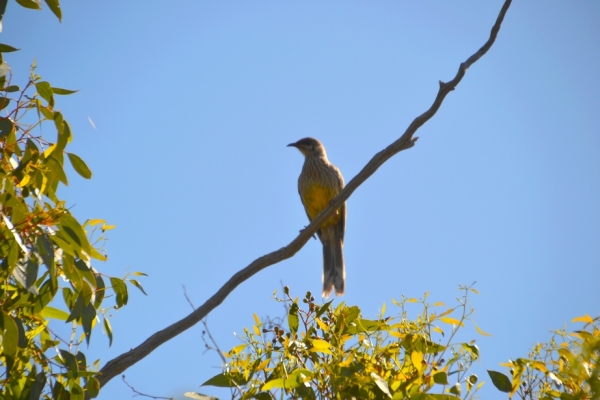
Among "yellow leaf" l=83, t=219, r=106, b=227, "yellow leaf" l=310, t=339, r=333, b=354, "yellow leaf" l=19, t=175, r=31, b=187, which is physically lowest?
"yellow leaf" l=310, t=339, r=333, b=354

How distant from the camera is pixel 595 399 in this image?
147cm

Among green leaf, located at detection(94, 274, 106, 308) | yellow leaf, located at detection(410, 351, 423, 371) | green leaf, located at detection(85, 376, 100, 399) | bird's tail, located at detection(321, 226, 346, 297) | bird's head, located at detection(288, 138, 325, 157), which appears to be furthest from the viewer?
bird's head, located at detection(288, 138, 325, 157)

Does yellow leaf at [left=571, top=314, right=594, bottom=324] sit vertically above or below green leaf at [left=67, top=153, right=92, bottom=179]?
below

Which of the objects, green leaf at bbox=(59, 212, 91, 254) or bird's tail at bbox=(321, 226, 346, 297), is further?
bird's tail at bbox=(321, 226, 346, 297)

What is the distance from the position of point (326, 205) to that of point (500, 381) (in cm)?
518

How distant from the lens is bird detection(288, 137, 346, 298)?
22.4 ft

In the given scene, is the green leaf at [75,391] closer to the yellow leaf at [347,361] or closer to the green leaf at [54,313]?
the green leaf at [54,313]

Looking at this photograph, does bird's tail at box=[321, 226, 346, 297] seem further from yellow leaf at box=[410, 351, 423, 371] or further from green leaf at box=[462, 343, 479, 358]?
yellow leaf at box=[410, 351, 423, 371]

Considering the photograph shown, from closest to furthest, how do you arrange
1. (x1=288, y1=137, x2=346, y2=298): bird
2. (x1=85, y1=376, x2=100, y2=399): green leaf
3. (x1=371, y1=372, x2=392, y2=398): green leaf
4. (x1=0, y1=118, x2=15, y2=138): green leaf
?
1. (x1=371, y1=372, x2=392, y2=398): green leaf
2. (x1=85, y1=376, x2=100, y2=399): green leaf
3. (x1=0, y1=118, x2=15, y2=138): green leaf
4. (x1=288, y1=137, x2=346, y2=298): bird

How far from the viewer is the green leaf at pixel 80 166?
8.52 ft

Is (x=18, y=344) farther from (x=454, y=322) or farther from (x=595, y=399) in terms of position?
(x=595, y=399)

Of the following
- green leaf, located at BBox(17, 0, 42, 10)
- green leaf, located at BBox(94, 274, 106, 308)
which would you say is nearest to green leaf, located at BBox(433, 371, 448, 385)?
green leaf, located at BBox(94, 274, 106, 308)

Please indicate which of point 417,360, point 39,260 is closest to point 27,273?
point 39,260

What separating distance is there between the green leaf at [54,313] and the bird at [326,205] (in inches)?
172
